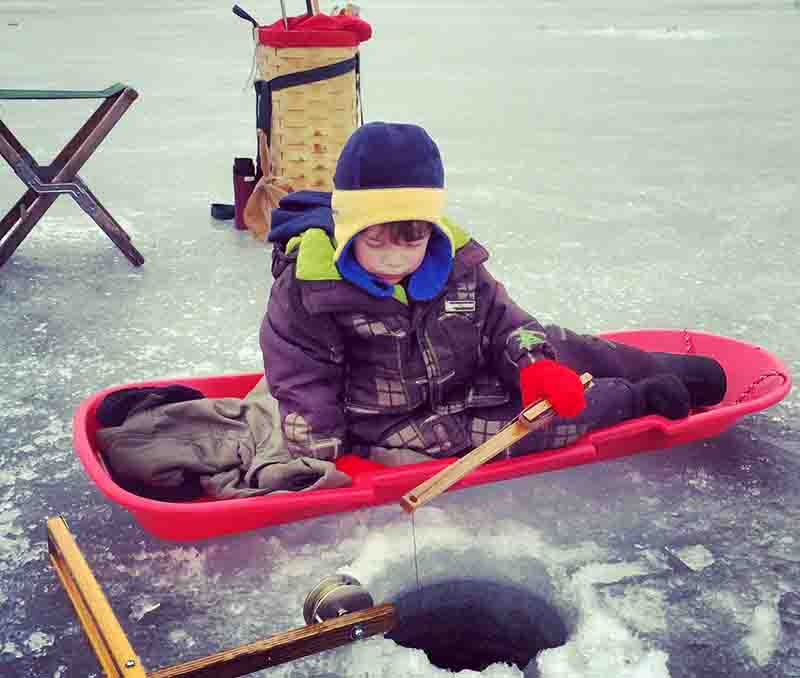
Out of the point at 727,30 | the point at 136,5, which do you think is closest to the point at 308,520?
the point at 727,30

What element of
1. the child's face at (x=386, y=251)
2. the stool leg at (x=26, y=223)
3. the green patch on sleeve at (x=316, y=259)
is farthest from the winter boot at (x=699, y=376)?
the stool leg at (x=26, y=223)

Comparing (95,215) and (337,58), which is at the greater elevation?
(337,58)

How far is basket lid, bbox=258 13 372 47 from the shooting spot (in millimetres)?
3025

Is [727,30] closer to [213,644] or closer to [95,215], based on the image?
[95,215]

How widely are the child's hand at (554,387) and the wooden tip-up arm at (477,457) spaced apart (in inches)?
0.9

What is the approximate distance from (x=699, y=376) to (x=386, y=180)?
39.7 inches

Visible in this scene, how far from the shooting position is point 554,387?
1.67 m

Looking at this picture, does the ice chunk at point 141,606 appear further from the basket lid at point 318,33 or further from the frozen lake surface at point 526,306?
the basket lid at point 318,33

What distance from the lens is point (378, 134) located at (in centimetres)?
163

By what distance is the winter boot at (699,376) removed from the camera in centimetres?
217

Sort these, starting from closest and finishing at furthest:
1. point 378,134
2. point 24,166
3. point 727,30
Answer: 1. point 378,134
2. point 24,166
3. point 727,30

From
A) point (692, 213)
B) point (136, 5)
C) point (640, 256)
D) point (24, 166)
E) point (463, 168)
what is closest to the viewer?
point (24, 166)

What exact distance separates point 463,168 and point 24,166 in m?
2.27

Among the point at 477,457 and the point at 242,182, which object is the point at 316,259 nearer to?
the point at 477,457
